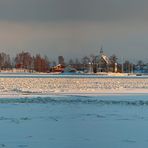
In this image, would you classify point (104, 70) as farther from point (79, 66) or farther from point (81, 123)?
point (81, 123)

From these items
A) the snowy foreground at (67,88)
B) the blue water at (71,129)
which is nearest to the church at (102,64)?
the snowy foreground at (67,88)

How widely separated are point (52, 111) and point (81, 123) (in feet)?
10.7

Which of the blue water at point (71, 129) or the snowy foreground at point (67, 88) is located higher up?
the blue water at point (71, 129)

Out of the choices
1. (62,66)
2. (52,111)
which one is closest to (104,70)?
(62,66)

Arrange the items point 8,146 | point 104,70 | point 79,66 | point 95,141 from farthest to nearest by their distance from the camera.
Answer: point 79,66, point 104,70, point 95,141, point 8,146

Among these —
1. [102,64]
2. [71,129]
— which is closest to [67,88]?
[71,129]

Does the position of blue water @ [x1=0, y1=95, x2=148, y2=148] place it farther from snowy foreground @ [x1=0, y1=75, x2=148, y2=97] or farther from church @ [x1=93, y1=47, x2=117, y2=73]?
church @ [x1=93, y1=47, x2=117, y2=73]

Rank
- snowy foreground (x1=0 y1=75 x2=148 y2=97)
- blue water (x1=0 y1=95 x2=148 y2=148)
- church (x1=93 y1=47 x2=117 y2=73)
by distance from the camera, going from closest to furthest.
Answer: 1. blue water (x1=0 y1=95 x2=148 y2=148)
2. snowy foreground (x1=0 y1=75 x2=148 y2=97)
3. church (x1=93 y1=47 x2=117 y2=73)

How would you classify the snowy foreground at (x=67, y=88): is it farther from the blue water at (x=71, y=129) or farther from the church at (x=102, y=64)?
the church at (x=102, y=64)

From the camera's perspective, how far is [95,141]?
361 inches

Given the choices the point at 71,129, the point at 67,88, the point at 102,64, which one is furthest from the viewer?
the point at 102,64

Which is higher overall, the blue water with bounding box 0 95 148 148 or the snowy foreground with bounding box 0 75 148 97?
the blue water with bounding box 0 95 148 148

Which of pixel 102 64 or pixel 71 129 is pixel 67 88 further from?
pixel 102 64

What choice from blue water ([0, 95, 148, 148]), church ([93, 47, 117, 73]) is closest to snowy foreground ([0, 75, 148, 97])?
blue water ([0, 95, 148, 148])
